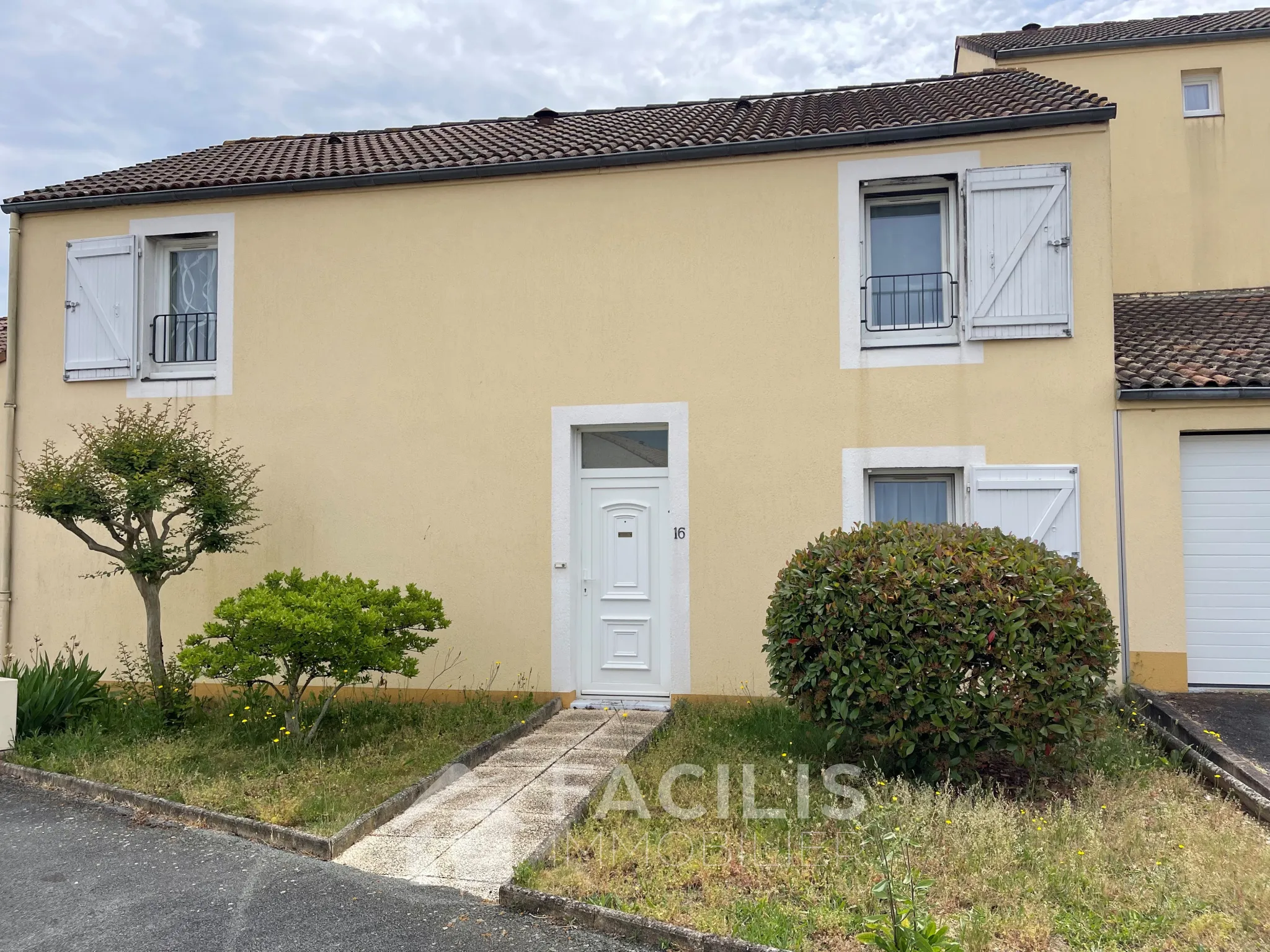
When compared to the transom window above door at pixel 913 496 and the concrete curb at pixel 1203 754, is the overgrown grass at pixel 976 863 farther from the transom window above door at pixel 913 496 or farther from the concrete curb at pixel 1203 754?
the transom window above door at pixel 913 496

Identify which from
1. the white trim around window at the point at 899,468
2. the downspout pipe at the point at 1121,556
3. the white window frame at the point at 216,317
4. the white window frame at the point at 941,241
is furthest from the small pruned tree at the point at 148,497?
the downspout pipe at the point at 1121,556

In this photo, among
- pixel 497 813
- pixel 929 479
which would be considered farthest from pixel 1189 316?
pixel 497 813

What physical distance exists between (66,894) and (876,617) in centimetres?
440

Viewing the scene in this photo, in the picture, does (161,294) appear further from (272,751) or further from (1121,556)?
(1121,556)

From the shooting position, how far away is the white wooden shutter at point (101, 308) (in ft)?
29.4

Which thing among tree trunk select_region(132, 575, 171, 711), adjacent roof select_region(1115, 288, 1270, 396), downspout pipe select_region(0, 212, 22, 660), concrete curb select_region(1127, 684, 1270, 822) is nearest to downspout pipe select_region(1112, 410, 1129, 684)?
concrete curb select_region(1127, 684, 1270, 822)

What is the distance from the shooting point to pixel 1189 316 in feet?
31.7

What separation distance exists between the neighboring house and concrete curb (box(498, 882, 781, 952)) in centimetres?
524

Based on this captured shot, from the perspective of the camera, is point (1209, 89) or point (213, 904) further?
point (1209, 89)

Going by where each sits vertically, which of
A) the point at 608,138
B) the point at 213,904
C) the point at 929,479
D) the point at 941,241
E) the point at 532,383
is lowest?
the point at 213,904

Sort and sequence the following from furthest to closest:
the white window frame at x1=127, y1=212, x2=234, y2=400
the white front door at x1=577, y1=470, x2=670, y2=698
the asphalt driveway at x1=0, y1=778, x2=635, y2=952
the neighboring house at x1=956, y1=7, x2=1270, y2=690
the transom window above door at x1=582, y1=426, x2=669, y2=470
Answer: the white window frame at x1=127, y1=212, x2=234, y2=400 < the transom window above door at x1=582, y1=426, x2=669, y2=470 < the white front door at x1=577, y1=470, x2=670, y2=698 < the neighboring house at x1=956, y1=7, x2=1270, y2=690 < the asphalt driveway at x1=0, y1=778, x2=635, y2=952

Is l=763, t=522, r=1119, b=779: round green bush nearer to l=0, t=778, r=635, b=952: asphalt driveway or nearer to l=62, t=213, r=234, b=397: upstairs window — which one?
l=0, t=778, r=635, b=952: asphalt driveway

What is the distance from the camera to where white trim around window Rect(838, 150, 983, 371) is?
773 cm

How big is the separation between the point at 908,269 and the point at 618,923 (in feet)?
19.8
